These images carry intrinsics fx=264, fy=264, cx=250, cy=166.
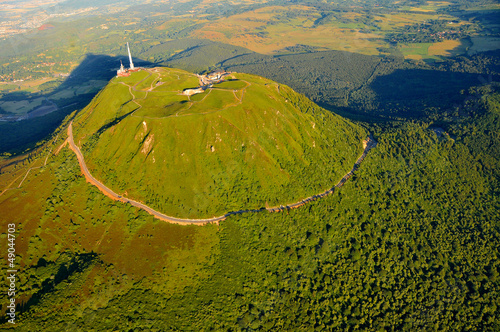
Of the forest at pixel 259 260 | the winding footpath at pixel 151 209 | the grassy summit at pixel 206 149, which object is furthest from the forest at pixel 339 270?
the grassy summit at pixel 206 149

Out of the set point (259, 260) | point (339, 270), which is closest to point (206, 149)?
point (259, 260)

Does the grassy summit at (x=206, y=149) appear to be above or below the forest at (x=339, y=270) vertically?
above

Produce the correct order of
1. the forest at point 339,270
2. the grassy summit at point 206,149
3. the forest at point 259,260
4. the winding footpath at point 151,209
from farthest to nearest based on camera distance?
the grassy summit at point 206,149
the winding footpath at point 151,209
the forest at point 339,270
the forest at point 259,260

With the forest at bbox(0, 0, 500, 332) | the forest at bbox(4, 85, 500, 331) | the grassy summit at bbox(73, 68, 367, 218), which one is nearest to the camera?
the forest at bbox(0, 0, 500, 332)

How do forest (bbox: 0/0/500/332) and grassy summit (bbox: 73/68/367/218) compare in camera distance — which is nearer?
forest (bbox: 0/0/500/332)

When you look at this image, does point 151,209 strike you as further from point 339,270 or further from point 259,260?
point 339,270

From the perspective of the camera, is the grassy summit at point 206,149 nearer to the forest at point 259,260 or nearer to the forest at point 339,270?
the forest at point 259,260

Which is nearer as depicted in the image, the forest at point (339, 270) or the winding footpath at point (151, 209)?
the forest at point (339, 270)

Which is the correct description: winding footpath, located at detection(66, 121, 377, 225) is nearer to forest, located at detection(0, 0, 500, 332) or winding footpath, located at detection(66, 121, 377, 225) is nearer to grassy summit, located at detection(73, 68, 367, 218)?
grassy summit, located at detection(73, 68, 367, 218)

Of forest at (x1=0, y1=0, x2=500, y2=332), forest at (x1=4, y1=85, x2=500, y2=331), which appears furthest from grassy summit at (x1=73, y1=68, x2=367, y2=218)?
forest at (x1=4, y1=85, x2=500, y2=331)
